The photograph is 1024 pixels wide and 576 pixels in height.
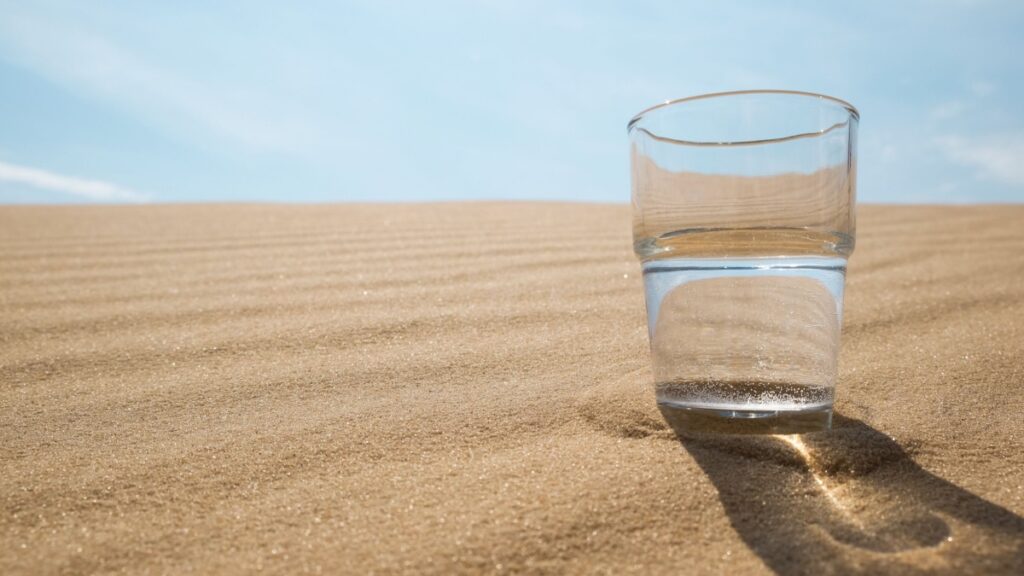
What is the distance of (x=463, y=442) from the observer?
2.68ft

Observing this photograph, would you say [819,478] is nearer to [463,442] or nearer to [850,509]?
[850,509]

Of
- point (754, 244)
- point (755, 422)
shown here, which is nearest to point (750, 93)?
point (754, 244)

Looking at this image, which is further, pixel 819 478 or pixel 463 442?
pixel 463 442

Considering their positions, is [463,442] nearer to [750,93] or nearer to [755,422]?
[755,422]

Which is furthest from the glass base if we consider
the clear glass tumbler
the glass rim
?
the glass rim

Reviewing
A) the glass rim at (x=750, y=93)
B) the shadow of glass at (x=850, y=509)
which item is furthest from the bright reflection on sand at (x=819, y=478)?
the glass rim at (x=750, y=93)

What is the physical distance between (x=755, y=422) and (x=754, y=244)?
0.19 m

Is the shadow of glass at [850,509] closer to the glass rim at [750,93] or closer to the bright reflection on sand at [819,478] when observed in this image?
the bright reflection on sand at [819,478]

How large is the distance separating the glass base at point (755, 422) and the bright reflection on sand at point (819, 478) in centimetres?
2

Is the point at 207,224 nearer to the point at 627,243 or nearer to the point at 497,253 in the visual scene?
the point at 497,253

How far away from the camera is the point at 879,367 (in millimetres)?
1096

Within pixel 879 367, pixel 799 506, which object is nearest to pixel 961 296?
pixel 879 367

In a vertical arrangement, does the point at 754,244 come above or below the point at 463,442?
above

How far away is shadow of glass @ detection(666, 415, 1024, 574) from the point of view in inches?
22.7
